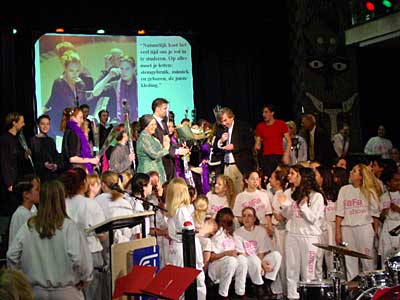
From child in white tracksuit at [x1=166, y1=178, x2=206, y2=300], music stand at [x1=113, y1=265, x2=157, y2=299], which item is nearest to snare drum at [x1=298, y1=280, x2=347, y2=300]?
child in white tracksuit at [x1=166, y1=178, x2=206, y2=300]

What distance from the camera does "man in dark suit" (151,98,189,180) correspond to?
33.6 ft

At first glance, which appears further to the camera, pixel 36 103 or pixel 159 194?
pixel 36 103

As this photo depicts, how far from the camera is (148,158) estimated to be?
1013cm

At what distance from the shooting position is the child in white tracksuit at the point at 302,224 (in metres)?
8.75

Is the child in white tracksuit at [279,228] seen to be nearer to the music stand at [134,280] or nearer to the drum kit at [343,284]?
the drum kit at [343,284]

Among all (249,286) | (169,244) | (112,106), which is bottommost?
(249,286)

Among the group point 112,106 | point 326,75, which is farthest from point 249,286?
point 326,75

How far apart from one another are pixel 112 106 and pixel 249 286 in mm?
6378

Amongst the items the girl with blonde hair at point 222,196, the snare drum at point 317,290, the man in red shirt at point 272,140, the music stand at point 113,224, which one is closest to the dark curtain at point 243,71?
the man in red shirt at point 272,140

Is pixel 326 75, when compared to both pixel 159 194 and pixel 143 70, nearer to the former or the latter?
pixel 143 70

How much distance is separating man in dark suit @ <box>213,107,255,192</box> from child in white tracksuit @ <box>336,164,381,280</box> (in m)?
2.22

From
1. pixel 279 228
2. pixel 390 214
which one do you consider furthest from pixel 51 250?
pixel 390 214

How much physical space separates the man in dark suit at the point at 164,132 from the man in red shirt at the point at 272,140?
1.43m

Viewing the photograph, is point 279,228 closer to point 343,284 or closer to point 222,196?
point 222,196
